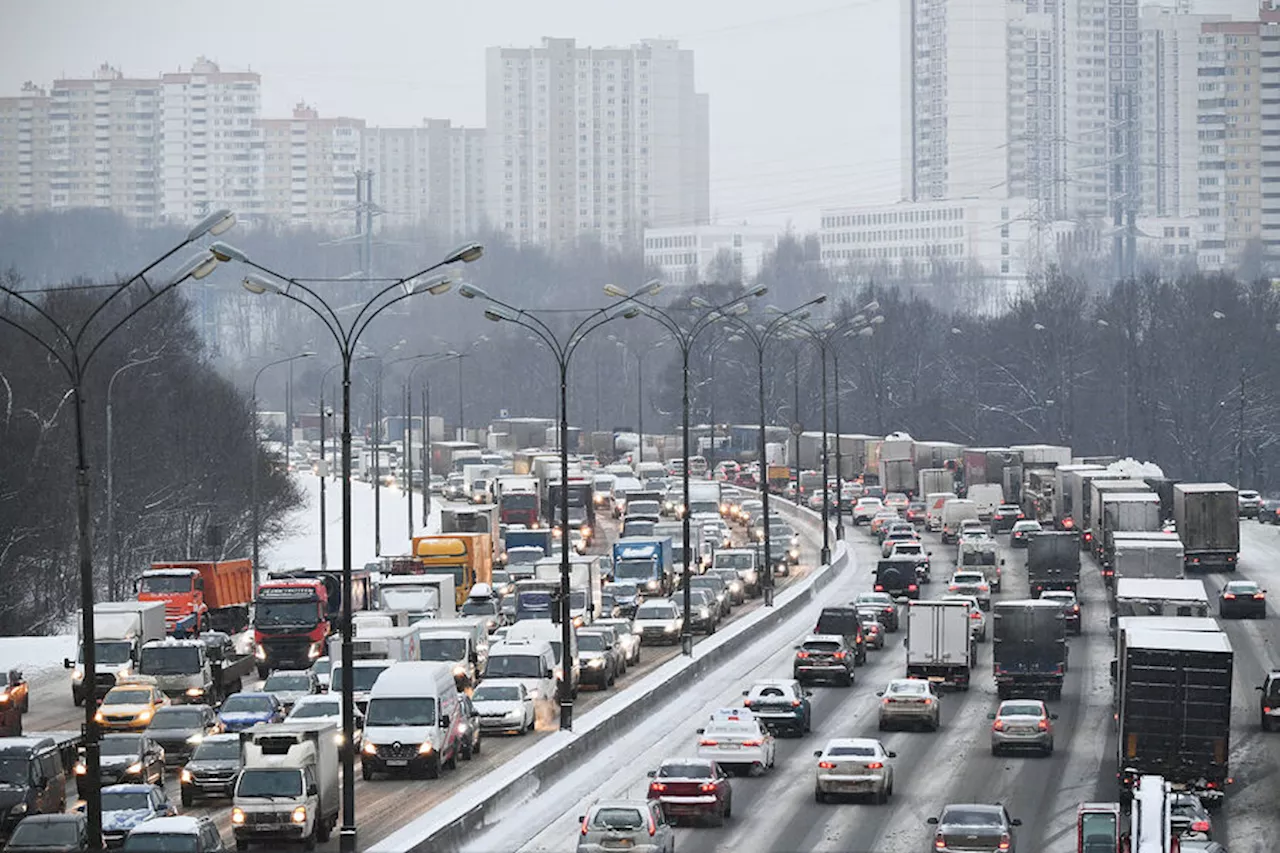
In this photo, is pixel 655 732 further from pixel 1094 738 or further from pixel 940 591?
pixel 940 591

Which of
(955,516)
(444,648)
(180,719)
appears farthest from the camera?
(955,516)

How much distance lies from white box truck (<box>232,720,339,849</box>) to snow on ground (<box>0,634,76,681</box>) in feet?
93.0

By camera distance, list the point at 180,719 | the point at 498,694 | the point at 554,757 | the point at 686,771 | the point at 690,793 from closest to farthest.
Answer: the point at 690,793, the point at 686,771, the point at 554,757, the point at 180,719, the point at 498,694

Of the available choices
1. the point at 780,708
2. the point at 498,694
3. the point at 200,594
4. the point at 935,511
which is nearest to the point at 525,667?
the point at 498,694

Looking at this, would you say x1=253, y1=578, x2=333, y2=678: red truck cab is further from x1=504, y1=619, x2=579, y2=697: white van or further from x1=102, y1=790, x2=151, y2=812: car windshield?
x1=102, y1=790, x2=151, y2=812: car windshield

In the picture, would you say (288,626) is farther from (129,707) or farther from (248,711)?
(248,711)

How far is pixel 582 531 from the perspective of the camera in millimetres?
98938

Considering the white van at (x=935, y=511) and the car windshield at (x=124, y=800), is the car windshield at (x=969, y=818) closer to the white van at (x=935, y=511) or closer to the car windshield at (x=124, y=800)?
the car windshield at (x=124, y=800)

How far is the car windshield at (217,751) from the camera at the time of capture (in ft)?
127

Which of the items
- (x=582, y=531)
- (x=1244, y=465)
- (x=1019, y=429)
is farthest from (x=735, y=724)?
(x=1019, y=429)

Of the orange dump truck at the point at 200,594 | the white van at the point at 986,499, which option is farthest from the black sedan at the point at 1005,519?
the orange dump truck at the point at 200,594

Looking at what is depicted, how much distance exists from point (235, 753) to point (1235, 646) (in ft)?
110

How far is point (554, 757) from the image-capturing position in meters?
40.3

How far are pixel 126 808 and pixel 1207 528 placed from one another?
55026mm
